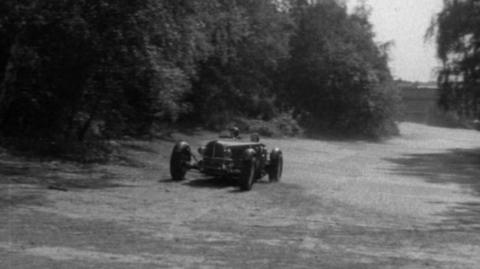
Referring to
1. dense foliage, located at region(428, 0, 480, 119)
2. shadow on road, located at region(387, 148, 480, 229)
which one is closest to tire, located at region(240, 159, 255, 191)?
shadow on road, located at region(387, 148, 480, 229)

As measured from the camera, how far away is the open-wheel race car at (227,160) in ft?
53.6

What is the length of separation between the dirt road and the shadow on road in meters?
0.13

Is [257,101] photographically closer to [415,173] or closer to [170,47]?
[415,173]

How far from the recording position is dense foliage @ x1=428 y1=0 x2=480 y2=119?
1393 inches

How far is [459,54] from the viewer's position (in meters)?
36.6

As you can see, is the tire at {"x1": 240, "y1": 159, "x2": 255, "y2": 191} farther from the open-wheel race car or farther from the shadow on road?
the shadow on road

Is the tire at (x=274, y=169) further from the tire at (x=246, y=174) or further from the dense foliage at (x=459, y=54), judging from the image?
the dense foliage at (x=459, y=54)

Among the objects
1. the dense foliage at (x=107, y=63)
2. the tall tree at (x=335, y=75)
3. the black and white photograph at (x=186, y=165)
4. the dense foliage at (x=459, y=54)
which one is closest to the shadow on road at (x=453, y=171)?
the black and white photograph at (x=186, y=165)

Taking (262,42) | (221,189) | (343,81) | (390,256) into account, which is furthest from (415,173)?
(343,81)

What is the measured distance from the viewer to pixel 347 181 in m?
21.0

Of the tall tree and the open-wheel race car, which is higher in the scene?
the tall tree

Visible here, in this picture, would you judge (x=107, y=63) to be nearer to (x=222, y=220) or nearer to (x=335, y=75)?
(x=222, y=220)

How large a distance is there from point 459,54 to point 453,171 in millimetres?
10821

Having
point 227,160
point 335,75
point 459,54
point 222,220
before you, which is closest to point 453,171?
point 459,54
